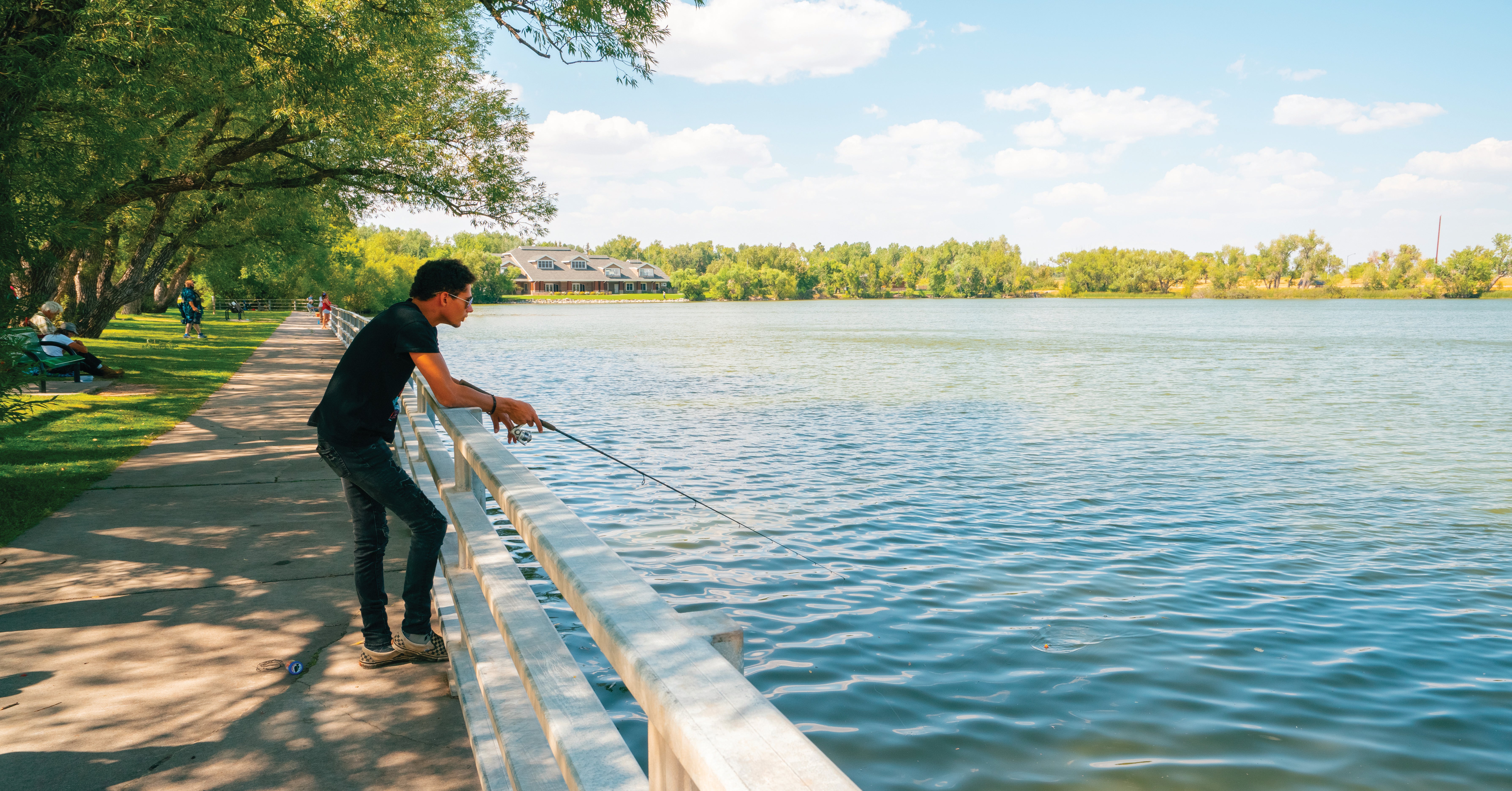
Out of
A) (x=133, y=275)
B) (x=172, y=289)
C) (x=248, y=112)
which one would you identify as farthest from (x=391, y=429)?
(x=172, y=289)

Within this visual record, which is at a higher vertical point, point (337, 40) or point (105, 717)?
point (337, 40)

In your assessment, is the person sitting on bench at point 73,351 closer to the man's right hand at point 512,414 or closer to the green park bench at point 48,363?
the green park bench at point 48,363

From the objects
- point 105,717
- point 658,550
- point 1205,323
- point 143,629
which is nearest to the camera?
point 105,717

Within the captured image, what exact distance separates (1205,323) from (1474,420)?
63279 mm

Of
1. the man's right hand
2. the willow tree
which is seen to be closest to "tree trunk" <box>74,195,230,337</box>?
the willow tree

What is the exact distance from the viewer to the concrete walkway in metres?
3.78

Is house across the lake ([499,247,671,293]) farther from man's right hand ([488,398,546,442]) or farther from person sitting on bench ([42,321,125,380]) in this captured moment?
man's right hand ([488,398,546,442])

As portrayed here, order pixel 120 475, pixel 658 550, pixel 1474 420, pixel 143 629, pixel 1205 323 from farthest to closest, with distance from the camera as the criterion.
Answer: pixel 1205 323 < pixel 1474 420 < pixel 658 550 < pixel 120 475 < pixel 143 629

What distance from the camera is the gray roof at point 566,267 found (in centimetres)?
15412

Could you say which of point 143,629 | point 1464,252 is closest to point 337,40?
point 143,629

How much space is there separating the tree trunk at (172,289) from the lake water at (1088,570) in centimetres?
2347

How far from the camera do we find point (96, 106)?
1074 cm

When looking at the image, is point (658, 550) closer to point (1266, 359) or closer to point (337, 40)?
point (337, 40)

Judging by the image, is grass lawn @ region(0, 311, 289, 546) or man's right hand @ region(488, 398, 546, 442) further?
grass lawn @ region(0, 311, 289, 546)
